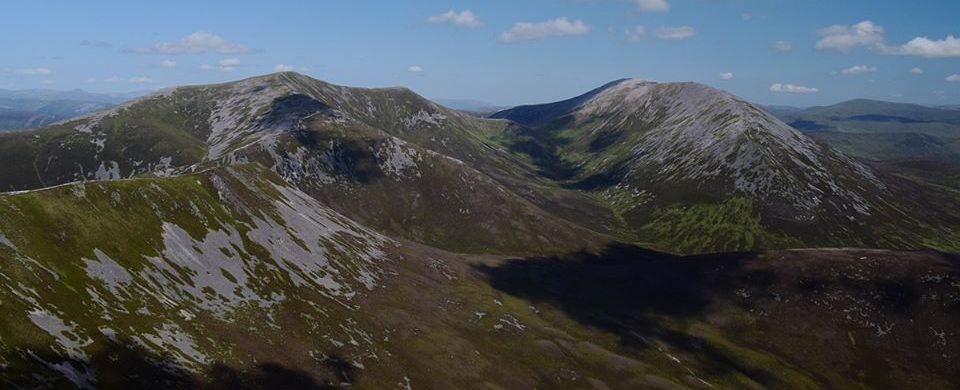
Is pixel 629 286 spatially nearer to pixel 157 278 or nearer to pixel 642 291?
pixel 642 291

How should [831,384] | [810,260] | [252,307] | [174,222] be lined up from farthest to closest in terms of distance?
[810,260] → [831,384] → [174,222] → [252,307]

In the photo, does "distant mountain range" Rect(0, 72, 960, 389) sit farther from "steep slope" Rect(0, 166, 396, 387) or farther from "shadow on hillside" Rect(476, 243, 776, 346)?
"shadow on hillside" Rect(476, 243, 776, 346)

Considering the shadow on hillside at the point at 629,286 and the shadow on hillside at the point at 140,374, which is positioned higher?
the shadow on hillside at the point at 140,374

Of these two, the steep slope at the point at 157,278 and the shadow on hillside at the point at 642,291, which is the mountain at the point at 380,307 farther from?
the shadow on hillside at the point at 642,291

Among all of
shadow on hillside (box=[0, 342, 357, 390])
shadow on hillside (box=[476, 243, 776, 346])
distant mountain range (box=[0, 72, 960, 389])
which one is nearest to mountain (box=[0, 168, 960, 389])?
shadow on hillside (box=[0, 342, 357, 390])

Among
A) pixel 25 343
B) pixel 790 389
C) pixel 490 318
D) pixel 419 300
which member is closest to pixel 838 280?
pixel 790 389

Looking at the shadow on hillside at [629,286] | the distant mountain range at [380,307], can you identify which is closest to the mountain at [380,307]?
the distant mountain range at [380,307]

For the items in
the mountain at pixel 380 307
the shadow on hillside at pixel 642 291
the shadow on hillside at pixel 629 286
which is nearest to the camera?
the mountain at pixel 380 307

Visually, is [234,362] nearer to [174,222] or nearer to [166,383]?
[166,383]

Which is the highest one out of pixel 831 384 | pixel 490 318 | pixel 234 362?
pixel 234 362

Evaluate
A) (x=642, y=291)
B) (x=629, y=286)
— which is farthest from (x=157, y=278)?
(x=629, y=286)
